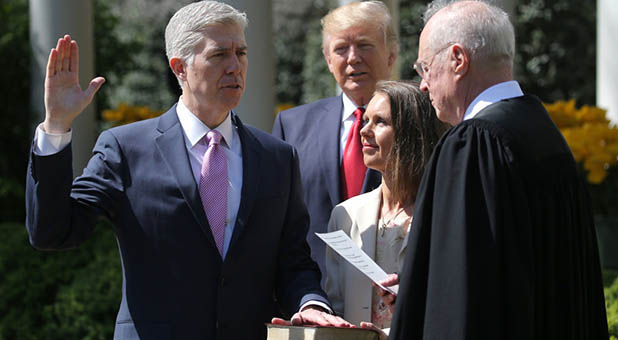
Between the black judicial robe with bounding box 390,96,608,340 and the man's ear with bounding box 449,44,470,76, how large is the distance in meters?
0.18

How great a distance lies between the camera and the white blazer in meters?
3.69

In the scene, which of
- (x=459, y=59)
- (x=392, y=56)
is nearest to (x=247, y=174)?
(x=459, y=59)

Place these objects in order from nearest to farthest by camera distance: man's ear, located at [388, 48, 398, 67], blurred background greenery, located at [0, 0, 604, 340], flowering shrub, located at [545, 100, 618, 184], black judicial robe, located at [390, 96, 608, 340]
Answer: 1. black judicial robe, located at [390, 96, 608, 340]
2. man's ear, located at [388, 48, 398, 67]
3. blurred background greenery, located at [0, 0, 604, 340]
4. flowering shrub, located at [545, 100, 618, 184]

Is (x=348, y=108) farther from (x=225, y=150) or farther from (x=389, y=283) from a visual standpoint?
(x=389, y=283)

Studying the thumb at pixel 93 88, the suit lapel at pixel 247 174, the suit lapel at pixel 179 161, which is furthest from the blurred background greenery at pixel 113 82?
the thumb at pixel 93 88

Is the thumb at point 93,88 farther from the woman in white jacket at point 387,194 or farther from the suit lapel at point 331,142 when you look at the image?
the suit lapel at point 331,142

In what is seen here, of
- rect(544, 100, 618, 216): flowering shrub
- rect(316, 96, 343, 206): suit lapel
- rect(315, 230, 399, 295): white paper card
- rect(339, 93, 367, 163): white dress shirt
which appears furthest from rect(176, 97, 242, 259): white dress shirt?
rect(544, 100, 618, 216): flowering shrub

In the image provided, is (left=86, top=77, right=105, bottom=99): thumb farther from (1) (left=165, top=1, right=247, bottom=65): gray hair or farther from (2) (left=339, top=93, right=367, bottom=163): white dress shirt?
(2) (left=339, top=93, right=367, bottom=163): white dress shirt

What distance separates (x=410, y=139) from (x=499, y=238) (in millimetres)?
1167

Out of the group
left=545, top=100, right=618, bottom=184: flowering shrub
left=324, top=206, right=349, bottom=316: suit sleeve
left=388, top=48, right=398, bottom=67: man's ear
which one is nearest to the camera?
left=324, top=206, right=349, bottom=316: suit sleeve

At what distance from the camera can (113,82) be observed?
49.8 ft

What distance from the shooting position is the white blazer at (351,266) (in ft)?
12.1

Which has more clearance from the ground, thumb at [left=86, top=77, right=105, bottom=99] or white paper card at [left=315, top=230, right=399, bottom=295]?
thumb at [left=86, top=77, right=105, bottom=99]

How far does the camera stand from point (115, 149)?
135 inches
